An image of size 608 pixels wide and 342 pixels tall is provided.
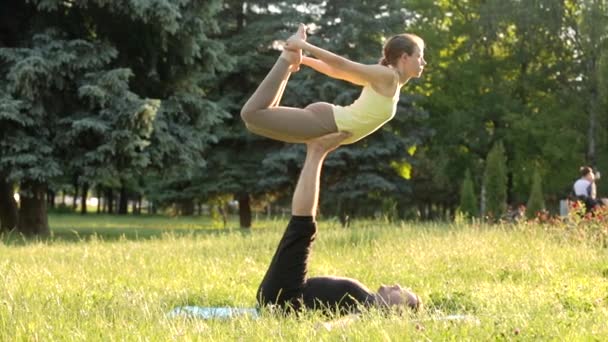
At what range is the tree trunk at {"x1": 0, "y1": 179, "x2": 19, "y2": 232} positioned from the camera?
17.5m

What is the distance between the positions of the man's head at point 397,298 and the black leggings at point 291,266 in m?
0.54

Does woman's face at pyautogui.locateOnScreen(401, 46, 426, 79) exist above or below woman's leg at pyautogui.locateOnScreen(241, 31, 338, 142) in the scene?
above

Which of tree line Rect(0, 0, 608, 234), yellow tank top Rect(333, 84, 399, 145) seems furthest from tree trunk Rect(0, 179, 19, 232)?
yellow tank top Rect(333, 84, 399, 145)

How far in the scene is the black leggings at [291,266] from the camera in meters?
5.20

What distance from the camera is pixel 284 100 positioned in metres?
25.8

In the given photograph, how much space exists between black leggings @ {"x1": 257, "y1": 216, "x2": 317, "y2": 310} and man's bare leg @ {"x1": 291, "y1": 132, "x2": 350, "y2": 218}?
2.6 inches

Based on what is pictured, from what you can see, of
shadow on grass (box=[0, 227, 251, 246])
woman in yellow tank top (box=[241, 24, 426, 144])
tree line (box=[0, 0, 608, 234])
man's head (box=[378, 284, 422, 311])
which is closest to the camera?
man's head (box=[378, 284, 422, 311])

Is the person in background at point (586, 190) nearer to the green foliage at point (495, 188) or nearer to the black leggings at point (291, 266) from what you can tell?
the green foliage at point (495, 188)

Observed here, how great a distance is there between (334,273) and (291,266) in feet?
8.32

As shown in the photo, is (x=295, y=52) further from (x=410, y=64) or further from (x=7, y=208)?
(x=7, y=208)

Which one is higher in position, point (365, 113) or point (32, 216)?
point (365, 113)

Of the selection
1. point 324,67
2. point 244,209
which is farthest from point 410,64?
point 244,209

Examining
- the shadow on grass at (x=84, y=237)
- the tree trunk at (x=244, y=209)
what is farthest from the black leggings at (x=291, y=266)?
the tree trunk at (x=244, y=209)

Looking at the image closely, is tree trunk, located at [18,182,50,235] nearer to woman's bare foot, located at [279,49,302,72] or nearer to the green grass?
the green grass
